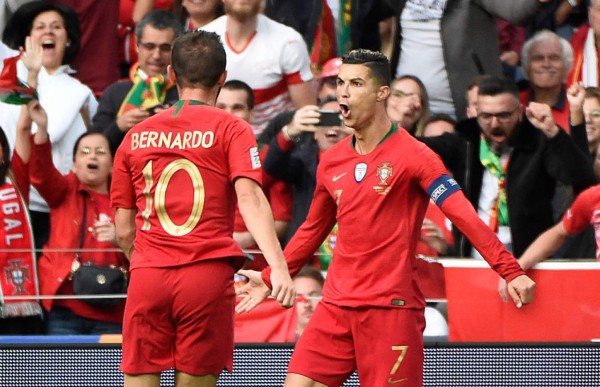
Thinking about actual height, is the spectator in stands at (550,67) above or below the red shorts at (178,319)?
above

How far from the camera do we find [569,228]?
7691 millimetres

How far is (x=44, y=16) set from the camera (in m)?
9.79

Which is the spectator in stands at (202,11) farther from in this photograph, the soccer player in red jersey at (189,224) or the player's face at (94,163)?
the soccer player in red jersey at (189,224)

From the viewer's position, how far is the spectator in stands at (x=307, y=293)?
316 inches

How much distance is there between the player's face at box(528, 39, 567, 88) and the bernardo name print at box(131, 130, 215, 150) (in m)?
4.17

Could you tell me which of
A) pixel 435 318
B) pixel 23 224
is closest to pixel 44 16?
pixel 23 224

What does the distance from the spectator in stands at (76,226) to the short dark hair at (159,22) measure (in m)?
1.04

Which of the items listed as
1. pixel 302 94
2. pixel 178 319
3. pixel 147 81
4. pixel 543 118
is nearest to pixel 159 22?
pixel 147 81

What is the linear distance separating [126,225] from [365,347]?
1282 millimetres

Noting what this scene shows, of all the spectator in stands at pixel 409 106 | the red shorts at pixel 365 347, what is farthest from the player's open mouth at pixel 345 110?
the spectator in stands at pixel 409 106

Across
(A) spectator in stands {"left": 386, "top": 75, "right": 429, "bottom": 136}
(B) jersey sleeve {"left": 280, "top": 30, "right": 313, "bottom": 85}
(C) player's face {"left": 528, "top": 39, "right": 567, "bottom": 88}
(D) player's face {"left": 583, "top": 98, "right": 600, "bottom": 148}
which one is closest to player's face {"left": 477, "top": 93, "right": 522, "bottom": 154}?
(D) player's face {"left": 583, "top": 98, "right": 600, "bottom": 148}

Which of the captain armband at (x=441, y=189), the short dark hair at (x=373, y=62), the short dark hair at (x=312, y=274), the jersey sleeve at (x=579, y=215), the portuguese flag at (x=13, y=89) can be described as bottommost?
the short dark hair at (x=312, y=274)

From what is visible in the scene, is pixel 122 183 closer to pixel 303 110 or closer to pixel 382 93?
pixel 382 93

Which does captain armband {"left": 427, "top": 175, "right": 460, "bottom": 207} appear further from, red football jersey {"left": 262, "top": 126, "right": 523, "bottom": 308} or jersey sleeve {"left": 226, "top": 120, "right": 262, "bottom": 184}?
jersey sleeve {"left": 226, "top": 120, "right": 262, "bottom": 184}
